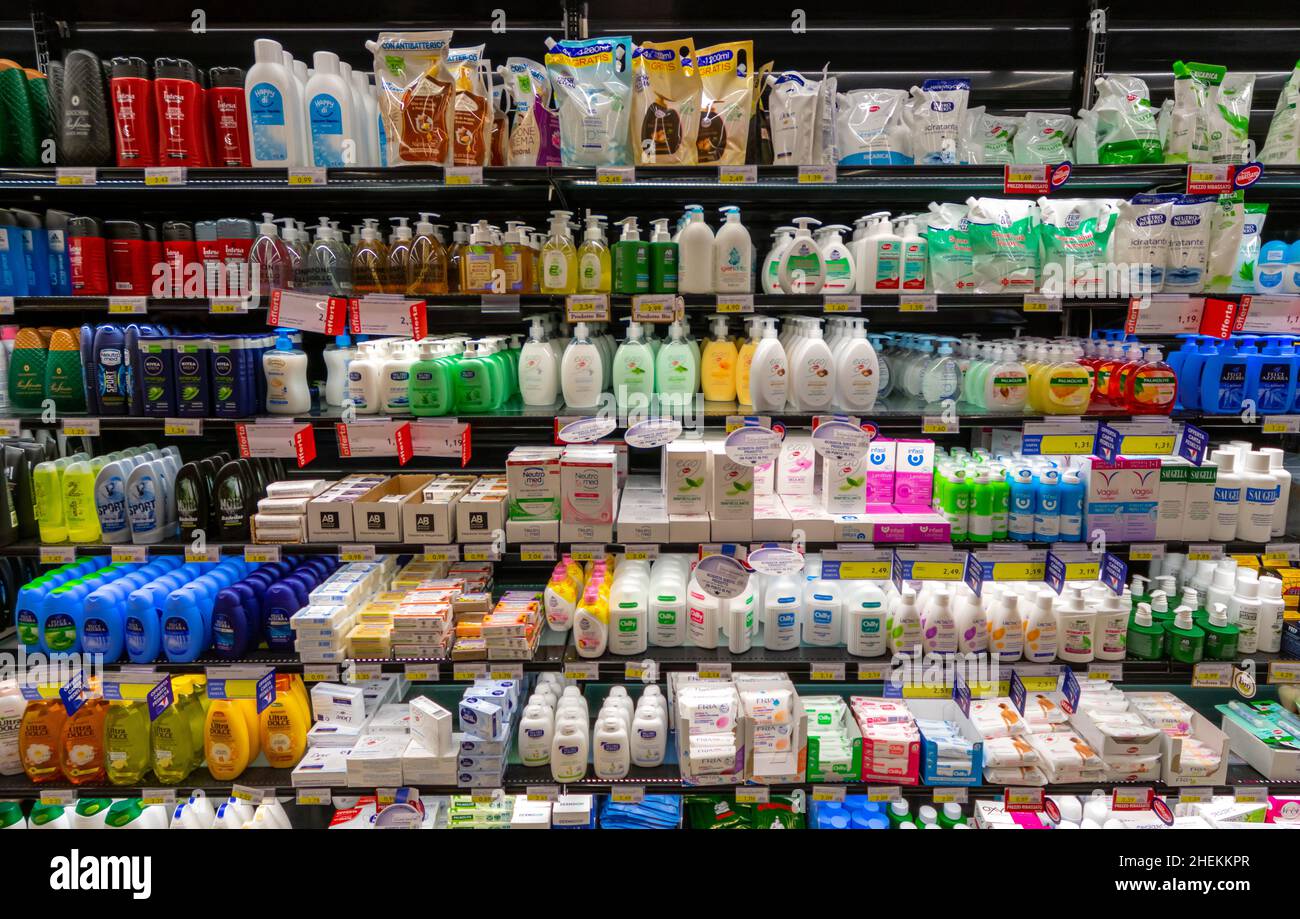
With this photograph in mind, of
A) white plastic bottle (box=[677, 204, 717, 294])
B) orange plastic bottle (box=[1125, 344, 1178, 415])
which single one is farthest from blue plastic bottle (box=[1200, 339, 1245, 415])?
white plastic bottle (box=[677, 204, 717, 294])

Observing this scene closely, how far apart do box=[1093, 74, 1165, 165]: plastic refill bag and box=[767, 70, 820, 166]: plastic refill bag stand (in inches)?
41.4

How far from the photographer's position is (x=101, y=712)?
2844 mm

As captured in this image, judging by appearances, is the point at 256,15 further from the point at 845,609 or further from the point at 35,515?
the point at 845,609

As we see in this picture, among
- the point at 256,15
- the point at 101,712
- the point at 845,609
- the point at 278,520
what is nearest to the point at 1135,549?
the point at 845,609

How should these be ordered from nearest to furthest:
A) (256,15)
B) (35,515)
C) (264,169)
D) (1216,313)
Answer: (264,169) → (1216,313) → (35,515) → (256,15)

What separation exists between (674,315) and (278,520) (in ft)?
5.41

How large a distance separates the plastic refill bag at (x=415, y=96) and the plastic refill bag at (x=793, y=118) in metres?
1.13

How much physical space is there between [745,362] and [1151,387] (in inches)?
57.5

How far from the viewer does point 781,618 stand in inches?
112

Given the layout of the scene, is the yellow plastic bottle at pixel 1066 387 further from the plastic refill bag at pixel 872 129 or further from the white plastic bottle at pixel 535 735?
the white plastic bottle at pixel 535 735

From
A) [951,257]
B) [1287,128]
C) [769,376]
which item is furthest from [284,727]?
[1287,128]

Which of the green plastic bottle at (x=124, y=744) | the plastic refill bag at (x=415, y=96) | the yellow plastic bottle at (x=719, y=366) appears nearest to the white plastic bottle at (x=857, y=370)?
the yellow plastic bottle at (x=719, y=366)

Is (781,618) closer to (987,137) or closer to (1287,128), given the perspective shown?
(987,137)

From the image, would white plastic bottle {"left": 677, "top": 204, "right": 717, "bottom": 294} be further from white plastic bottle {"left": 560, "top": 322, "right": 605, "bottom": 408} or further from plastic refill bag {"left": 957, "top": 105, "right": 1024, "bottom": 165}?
plastic refill bag {"left": 957, "top": 105, "right": 1024, "bottom": 165}
